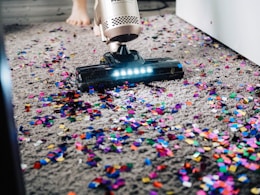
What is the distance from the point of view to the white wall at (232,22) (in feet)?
4.73

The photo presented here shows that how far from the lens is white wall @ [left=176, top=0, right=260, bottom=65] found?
4.73 feet

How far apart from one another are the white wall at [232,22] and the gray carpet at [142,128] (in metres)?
0.05

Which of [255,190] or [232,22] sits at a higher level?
[232,22]

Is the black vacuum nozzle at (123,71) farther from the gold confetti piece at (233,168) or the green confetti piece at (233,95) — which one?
the gold confetti piece at (233,168)

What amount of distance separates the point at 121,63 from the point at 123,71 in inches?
1.2

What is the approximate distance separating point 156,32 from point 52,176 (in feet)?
4.04

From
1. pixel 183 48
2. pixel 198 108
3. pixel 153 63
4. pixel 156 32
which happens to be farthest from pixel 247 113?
pixel 156 32

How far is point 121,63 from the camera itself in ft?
4.20

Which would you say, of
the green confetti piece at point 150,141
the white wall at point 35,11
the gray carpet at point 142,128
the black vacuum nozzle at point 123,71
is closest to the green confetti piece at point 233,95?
the gray carpet at point 142,128

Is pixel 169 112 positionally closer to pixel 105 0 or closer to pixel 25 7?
pixel 105 0

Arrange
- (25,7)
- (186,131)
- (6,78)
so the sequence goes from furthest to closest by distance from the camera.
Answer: (25,7) → (186,131) → (6,78)

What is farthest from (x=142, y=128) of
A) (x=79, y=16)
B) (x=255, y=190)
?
(x=79, y=16)

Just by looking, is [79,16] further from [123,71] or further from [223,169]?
[223,169]

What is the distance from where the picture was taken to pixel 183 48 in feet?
5.51
